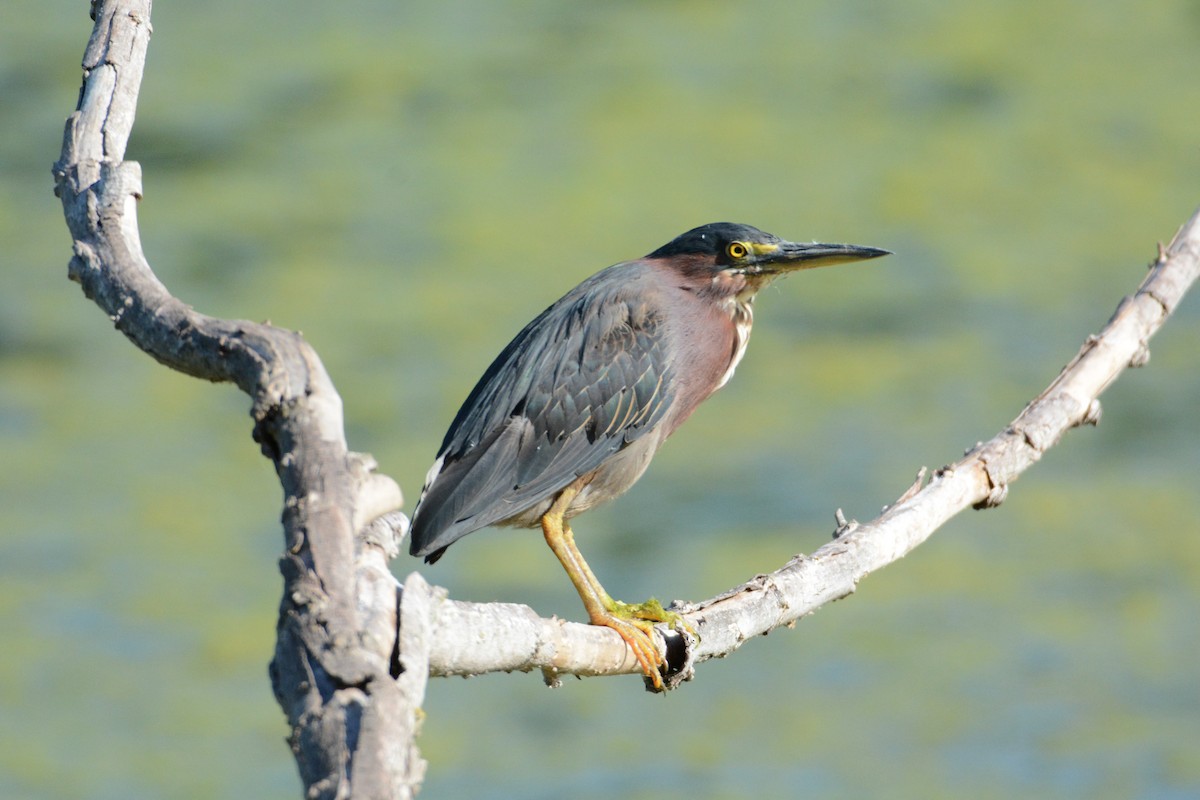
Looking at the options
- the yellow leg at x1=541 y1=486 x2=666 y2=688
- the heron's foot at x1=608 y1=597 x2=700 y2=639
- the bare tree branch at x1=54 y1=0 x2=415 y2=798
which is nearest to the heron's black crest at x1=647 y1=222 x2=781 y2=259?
the yellow leg at x1=541 y1=486 x2=666 y2=688

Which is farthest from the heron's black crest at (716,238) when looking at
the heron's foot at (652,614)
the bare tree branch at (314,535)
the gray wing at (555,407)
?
the bare tree branch at (314,535)

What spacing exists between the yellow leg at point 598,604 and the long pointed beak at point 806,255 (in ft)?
2.01

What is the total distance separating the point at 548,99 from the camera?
5625 millimetres

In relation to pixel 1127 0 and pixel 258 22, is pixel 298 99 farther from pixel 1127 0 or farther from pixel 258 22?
pixel 1127 0

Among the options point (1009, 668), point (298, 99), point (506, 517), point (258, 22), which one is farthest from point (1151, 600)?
point (258, 22)

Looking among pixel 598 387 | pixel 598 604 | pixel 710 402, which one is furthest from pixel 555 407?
pixel 710 402

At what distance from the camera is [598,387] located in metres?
2.79

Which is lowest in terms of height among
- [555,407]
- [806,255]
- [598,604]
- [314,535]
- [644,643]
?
[314,535]

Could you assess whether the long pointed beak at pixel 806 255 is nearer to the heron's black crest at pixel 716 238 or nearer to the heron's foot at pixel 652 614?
the heron's black crest at pixel 716 238

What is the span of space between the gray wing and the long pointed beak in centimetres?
26

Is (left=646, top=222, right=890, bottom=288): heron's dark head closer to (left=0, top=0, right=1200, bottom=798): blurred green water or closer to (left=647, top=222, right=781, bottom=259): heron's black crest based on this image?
(left=647, top=222, right=781, bottom=259): heron's black crest

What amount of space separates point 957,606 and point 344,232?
251 centimetres

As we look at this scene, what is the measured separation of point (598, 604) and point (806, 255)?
2.70 ft

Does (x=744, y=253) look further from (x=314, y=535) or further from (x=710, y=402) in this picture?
(x=710, y=402)
